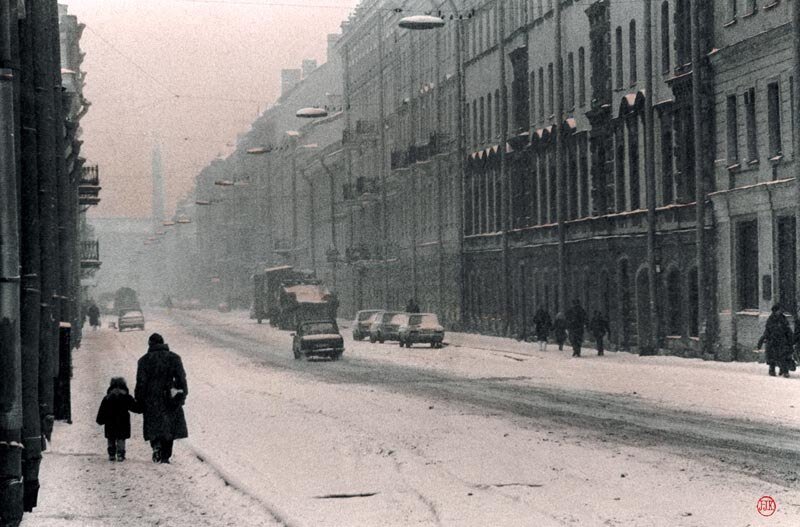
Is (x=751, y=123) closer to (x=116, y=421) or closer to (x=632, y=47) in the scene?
(x=632, y=47)

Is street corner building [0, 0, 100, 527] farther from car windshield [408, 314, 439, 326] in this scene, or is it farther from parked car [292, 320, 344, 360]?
car windshield [408, 314, 439, 326]

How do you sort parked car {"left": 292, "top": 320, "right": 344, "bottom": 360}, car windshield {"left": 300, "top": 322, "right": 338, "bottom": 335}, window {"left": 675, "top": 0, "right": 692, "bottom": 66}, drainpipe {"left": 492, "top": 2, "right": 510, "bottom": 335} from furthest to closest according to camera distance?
drainpipe {"left": 492, "top": 2, "right": 510, "bottom": 335}
car windshield {"left": 300, "top": 322, "right": 338, "bottom": 335}
parked car {"left": 292, "top": 320, "right": 344, "bottom": 360}
window {"left": 675, "top": 0, "right": 692, "bottom": 66}

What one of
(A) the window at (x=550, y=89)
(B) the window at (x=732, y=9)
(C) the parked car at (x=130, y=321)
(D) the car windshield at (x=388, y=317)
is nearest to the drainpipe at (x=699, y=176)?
(B) the window at (x=732, y=9)

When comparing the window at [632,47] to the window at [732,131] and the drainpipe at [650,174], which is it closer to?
the drainpipe at [650,174]

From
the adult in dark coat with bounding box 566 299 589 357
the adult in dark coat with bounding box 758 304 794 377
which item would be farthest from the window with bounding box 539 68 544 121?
the adult in dark coat with bounding box 758 304 794 377

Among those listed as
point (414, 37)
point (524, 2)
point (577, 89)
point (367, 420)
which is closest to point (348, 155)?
point (414, 37)

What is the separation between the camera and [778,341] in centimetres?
3266

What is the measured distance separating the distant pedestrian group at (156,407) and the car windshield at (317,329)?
93.6 feet

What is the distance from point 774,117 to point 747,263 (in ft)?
13.2

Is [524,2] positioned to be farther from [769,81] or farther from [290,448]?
[290,448]

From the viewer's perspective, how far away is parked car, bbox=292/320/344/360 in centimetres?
4709

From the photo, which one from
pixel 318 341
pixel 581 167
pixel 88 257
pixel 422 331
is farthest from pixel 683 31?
pixel 88 257

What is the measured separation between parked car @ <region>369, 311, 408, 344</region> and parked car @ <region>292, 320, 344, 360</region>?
39.8 ft

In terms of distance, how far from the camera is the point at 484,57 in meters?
65.9
